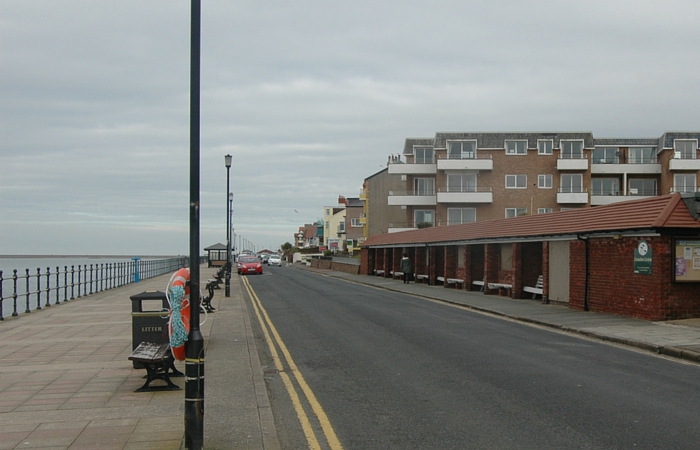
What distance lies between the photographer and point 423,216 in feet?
208

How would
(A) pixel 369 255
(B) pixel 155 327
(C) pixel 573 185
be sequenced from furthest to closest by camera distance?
(C) pixel 573 185
(A) pixel 369 255
(B) pixel 155 327

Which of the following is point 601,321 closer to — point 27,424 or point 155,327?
point 155,327

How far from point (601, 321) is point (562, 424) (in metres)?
10.4

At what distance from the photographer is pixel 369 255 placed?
5144 centimetres

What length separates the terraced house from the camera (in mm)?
60438

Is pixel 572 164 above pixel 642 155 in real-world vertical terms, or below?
below

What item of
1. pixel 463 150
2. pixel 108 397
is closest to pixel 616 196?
pixel 463 150

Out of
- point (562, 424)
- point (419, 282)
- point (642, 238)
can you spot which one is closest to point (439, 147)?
point (419, 282)

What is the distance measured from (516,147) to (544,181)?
4043 mm

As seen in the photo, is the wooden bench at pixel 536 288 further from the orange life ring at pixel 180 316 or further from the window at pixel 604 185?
the window at pixel 604 185

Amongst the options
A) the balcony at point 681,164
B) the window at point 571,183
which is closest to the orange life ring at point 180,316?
the window at point 571,183

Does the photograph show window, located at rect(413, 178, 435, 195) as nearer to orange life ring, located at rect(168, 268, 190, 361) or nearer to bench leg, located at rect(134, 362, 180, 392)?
bench leg, located at rect(134, 362, 180, 392)

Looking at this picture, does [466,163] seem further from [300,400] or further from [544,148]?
[300,400]

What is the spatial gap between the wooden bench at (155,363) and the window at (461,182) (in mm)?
53277
